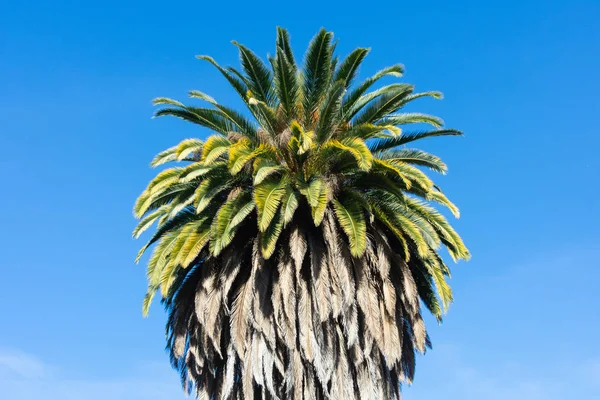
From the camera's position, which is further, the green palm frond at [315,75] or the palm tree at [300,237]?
the green palm frond at [315,75]

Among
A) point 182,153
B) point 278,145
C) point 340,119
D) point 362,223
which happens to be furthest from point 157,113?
point 362,223

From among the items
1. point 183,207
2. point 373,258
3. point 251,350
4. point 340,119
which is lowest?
point 251,350

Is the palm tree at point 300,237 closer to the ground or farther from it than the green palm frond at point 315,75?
closer to the ground

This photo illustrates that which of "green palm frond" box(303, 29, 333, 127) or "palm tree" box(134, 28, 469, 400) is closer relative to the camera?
"palm tree" box(134, 28, 469, 400)

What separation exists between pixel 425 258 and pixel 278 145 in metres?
5.03

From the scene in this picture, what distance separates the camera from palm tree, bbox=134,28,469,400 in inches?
799

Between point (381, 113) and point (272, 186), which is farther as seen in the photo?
point (381, 113)

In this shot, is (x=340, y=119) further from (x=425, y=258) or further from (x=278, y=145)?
(x=425, y=258)

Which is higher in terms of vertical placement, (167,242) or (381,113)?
(381,113)

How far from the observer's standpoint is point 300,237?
2070 cm

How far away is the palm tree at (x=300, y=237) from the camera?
20297 mm

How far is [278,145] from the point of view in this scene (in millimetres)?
21500

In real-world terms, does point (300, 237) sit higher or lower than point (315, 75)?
lower

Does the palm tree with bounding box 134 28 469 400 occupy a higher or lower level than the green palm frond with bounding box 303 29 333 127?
lower
